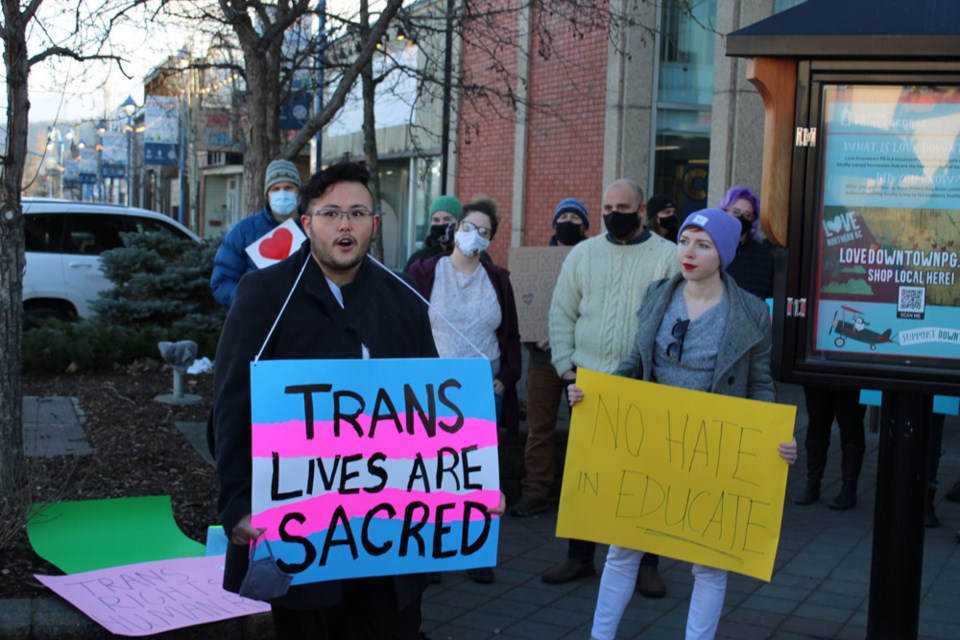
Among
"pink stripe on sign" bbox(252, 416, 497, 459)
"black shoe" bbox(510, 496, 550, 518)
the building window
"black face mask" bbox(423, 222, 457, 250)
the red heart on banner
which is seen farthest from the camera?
the building window

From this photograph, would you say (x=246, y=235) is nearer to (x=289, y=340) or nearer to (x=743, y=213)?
(x=743, y=213)

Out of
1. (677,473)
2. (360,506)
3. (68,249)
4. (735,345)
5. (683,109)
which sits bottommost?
(677,473)

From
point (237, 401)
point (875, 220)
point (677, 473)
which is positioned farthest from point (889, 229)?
point (237, 401)

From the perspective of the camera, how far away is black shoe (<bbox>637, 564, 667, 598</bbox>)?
5578mm

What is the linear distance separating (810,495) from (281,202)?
13.2 ft

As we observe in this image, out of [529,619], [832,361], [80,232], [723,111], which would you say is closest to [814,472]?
[529,619]

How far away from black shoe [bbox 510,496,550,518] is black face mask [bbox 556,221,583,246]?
5.33 ft

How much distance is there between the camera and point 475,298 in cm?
624

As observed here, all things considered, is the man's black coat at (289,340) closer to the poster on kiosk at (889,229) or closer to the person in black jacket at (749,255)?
the poster on kiosk at (889,229)

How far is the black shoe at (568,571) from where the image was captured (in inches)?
227

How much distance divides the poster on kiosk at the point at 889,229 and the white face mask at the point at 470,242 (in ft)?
7.45

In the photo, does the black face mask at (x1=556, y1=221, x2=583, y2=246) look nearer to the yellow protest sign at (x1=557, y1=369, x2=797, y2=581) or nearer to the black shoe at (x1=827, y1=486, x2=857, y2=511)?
the black shoe at (x1=827, y1=486, x2=857, y2=511)

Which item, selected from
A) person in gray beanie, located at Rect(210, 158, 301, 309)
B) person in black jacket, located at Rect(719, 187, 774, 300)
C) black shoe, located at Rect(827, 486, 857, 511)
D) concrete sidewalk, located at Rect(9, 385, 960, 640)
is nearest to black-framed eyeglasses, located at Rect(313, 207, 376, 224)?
concrete sidewalk, located at Rect(9, 385, 960, 640)

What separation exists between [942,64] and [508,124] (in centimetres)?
1519
